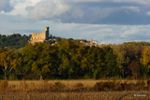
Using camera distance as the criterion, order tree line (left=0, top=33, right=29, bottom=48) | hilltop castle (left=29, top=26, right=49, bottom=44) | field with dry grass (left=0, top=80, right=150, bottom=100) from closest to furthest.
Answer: field with dry grass (left=0, top=80, right=150, bottom=100)
hilltop castle (left=29, top=26, right=49, bottom=44)
tree line (left=0, top=33, right=29, bottom=48)

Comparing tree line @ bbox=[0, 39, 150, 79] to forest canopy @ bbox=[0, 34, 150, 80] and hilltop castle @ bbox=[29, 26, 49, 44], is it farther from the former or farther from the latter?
hilltop castle @ bbox=[29, 26, 49, 44]

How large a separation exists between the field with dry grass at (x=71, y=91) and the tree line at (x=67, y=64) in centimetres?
3320

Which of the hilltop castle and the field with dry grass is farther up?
the hilltop castle

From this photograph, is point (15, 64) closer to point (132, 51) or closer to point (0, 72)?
point (0, 72)

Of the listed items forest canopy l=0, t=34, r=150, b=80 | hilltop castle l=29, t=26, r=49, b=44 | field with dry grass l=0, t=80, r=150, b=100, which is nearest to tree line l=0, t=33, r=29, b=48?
hilltop castle l=29, t=26, r=49, b=44

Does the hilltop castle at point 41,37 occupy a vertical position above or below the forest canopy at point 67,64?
above

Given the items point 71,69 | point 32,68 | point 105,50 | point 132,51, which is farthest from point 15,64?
point 132,51

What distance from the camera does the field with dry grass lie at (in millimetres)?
30000

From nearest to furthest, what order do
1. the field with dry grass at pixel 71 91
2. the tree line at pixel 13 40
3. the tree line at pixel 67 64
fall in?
the field with dry grass at pixel 71 91 < the tree line at pixel 67 64 < the tree line at pixel 13 40

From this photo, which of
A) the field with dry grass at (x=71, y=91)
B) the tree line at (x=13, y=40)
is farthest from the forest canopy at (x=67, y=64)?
the tree line at (x=13, y=40)

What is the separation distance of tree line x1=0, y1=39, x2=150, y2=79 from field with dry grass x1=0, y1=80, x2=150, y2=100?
33.2m

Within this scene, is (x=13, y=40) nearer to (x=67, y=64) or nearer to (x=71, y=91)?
(x=67, y=64)

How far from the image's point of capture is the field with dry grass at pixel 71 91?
3000 cm

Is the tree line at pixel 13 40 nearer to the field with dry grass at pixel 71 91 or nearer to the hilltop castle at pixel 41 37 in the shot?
the hilltop castle at pixel 41 37
